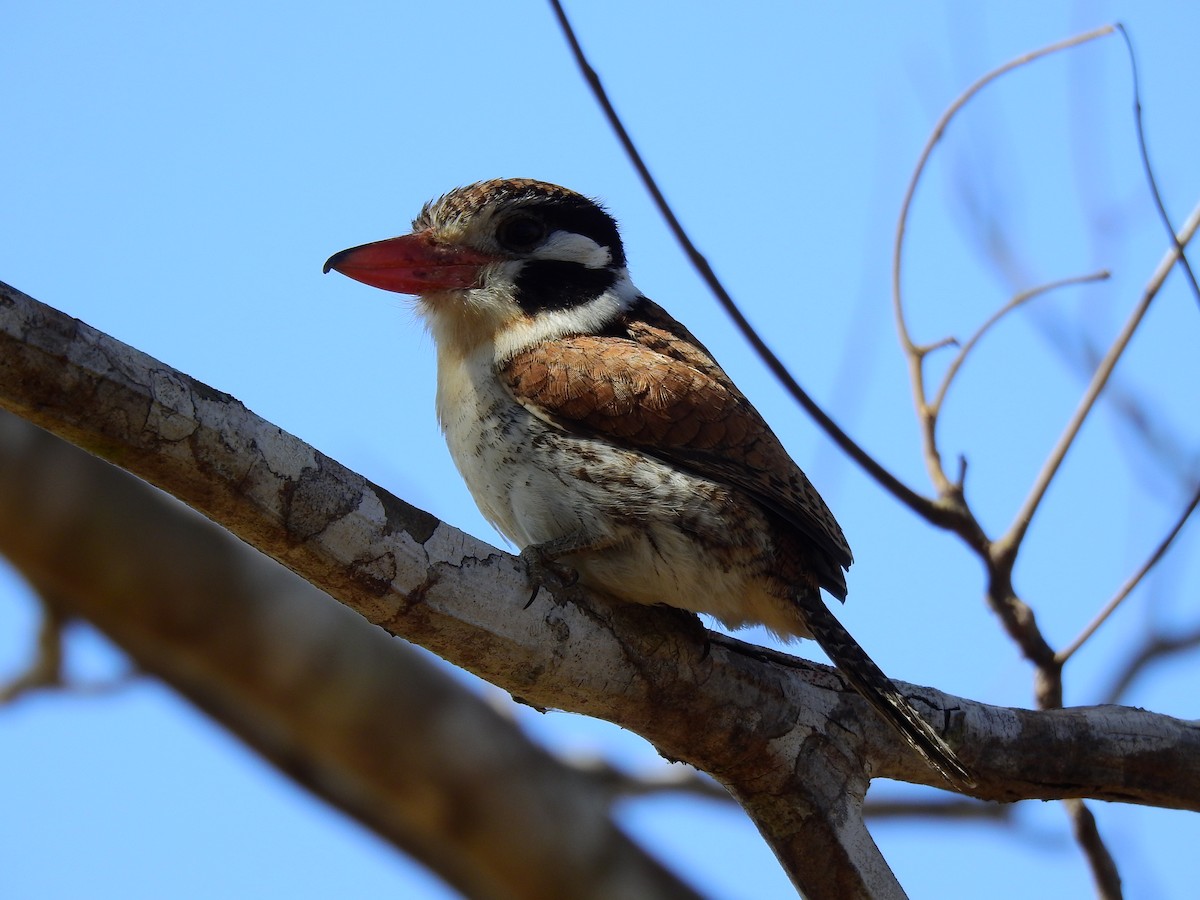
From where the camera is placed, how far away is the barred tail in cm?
294

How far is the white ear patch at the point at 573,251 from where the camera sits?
395 centimetres

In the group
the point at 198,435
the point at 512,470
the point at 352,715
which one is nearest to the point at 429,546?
the point at 198,435

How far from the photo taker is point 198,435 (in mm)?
2311

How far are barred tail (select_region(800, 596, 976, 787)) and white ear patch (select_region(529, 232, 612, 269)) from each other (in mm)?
1367

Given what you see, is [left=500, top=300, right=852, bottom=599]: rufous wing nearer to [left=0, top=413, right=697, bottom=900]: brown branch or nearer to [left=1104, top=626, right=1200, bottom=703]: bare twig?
[left=1104, top=626, right=1200, bottom=703]: bare twig

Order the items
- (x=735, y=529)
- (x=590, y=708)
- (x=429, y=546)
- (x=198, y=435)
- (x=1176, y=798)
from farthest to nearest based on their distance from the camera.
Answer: (x=1176, y=798) < (x=735, y=529) < (x=590, y=708) < (x=429, y=546) < (x=198, y=435)

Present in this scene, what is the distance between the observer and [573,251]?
4.00 meters

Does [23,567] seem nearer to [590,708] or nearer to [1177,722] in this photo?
[590,708]

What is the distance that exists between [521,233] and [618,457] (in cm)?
101

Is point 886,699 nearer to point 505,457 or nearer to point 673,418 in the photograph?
point 673,418

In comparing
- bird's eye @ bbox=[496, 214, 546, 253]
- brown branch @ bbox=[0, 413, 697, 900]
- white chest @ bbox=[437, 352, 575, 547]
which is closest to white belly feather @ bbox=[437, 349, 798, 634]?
white chest @ bbox=[437, 352, 575, 547]

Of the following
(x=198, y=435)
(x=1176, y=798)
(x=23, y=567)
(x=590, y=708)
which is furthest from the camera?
(x=23, y=567)

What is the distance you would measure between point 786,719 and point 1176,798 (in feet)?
3.77

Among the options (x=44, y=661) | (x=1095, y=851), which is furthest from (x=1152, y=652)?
(x=44, y=661)
